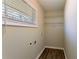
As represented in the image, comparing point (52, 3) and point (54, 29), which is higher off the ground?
point (52, 3)

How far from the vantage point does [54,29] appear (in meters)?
4.71

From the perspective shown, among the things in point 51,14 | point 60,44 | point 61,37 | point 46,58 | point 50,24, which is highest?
point 51,14

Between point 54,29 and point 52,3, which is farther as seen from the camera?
point 54,29

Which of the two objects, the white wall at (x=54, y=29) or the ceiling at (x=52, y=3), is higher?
the ceiling at (x=52, y=3)

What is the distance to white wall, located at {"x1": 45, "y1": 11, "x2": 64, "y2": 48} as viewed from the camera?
15.1 feet

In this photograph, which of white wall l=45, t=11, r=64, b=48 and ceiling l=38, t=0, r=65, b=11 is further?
white wall l=45, t=11, r=64, b=48

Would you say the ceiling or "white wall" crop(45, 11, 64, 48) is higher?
the ceiling

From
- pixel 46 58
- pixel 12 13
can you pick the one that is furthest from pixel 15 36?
pixel 46 58

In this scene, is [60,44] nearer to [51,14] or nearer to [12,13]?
[51,14]

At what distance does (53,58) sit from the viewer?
3.27 metres

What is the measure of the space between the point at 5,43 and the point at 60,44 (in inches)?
147

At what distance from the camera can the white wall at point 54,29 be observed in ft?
15.1

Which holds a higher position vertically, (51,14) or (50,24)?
(51,14)

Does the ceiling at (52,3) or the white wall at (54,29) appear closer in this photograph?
the ceiling at (52,3)
